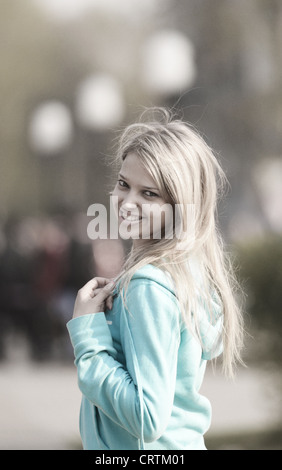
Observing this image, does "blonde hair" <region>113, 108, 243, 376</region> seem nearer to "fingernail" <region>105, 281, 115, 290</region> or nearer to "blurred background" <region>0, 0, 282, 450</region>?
"fingernail" <region>105, 281, 115, 290</region>

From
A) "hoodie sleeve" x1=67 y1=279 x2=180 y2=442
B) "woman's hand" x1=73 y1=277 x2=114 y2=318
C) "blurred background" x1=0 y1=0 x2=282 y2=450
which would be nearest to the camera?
"hoodie sleeve" x1=67 y1=279 x2=180 y2=442

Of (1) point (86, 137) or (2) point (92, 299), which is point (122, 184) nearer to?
(2) point (92, 299)

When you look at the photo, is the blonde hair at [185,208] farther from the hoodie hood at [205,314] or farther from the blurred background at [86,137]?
the blurred background at [86,137]

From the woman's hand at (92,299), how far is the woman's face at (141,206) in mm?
121

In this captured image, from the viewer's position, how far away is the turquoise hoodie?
1.34m

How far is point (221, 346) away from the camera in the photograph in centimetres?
156

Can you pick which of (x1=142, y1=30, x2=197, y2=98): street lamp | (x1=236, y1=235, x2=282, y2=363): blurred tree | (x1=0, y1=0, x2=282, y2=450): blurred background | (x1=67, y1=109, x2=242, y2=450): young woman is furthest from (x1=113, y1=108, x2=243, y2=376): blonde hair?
(x1=142, y1=30, x2=197, y2=98): street lamp

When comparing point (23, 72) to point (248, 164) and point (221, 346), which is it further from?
point (221, 346)

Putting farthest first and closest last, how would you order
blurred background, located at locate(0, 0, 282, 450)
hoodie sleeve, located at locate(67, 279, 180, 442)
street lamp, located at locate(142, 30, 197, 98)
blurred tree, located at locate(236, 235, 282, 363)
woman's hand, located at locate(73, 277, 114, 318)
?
street lamp, located at locate(142, 30, 197, 98), blurred background, located at locate(0, 0, 282, 450), blurred tree, located at locate(236, 235, 282, 363), woman's hand, located at locate(73, 277, 114, 318), hoodie sleeve, located at locate(67, 279, 180, 442)

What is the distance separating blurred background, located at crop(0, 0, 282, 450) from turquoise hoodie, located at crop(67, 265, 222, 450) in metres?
3.32

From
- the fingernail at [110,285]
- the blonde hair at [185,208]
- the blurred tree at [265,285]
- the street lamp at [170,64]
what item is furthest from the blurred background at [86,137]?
the fingernail at [110,285]

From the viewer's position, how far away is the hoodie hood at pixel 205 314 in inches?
55.1

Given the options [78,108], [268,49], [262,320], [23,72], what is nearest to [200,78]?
[268,49]
